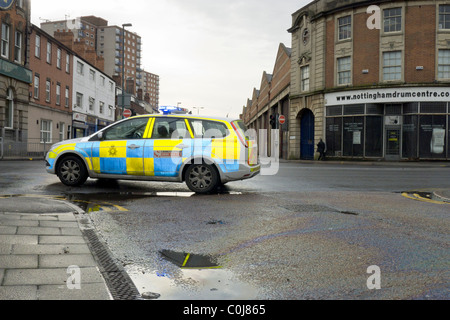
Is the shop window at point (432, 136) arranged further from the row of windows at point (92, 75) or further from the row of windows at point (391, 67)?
the row of windows at point (92, 75)

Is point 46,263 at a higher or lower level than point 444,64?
lower

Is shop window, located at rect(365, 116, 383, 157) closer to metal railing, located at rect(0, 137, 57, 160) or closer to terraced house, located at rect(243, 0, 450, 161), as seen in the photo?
terraced house, located at rect(243, 0, 450, 161)

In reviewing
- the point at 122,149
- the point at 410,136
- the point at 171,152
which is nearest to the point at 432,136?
the point at 410,136

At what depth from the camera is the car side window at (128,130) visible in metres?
8.73

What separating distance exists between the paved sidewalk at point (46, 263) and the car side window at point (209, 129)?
12.9 feet

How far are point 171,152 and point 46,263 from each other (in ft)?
17.0

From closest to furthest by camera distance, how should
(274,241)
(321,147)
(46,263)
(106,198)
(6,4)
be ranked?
(46,263) → (274,241) → (106,198) → (6,4) → (321,147)

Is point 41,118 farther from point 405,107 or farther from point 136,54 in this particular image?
point 136,54

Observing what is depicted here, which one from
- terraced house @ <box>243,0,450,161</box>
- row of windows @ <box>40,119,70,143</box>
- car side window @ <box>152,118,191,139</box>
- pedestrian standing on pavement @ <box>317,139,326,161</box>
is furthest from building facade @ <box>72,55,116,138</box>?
car side window @ <box>152,118,191,139</box>

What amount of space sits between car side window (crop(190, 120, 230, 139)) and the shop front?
68.4 ft

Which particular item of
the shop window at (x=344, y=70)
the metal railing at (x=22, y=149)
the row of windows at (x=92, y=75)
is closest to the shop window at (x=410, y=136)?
the shop window at (x=344, y=70)

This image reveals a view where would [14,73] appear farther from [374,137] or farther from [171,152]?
[374,137]

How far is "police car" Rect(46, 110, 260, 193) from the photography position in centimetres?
838

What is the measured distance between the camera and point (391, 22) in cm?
2652
